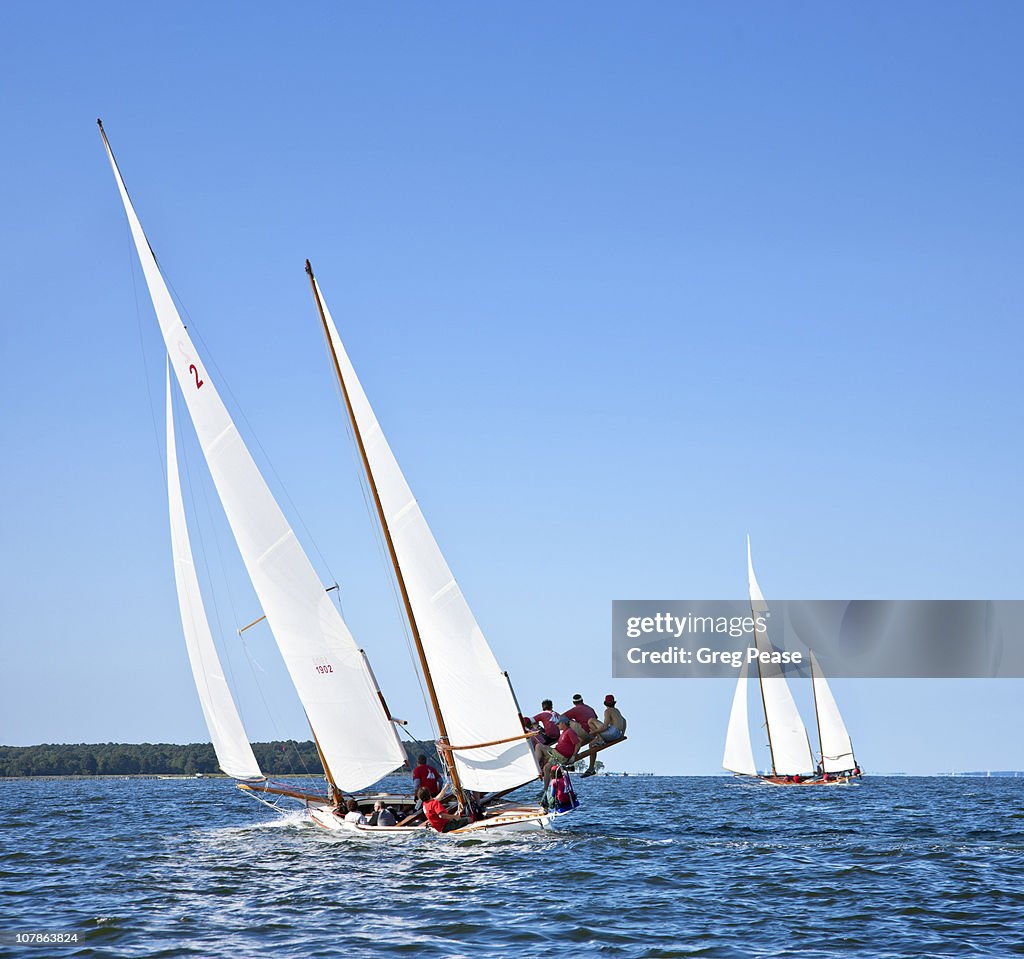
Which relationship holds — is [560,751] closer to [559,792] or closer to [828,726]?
[559,792]

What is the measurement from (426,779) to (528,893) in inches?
286

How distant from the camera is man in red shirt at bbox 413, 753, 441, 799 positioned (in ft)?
86.7

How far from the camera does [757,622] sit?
238ft

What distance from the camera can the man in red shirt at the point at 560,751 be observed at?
2569cm

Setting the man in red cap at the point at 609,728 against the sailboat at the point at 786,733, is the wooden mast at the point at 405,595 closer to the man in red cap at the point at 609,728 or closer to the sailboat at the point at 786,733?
the man in red cap at the point at 609,728

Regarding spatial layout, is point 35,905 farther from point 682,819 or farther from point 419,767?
point 682,819

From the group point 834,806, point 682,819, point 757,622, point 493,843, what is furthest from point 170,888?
point 757,622

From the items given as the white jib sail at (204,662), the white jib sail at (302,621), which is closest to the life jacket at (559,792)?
the white jib sail at (302,621)

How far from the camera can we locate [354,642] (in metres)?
27.4

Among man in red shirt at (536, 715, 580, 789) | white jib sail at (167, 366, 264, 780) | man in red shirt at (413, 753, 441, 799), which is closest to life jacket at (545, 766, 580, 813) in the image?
man in red shirt at (536, 715, 580, 789)

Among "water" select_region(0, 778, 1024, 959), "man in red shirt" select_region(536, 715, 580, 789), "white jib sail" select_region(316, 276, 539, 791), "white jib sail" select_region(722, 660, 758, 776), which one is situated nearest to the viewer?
"water" select_region(0, 778, 1024, 959)

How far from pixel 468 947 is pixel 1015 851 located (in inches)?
643

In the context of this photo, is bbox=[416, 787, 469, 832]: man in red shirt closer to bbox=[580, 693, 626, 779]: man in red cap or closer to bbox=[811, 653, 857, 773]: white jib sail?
bbox=[580, 693, 626, 779]: man in red cap

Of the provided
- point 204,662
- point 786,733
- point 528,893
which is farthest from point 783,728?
point 528,893
